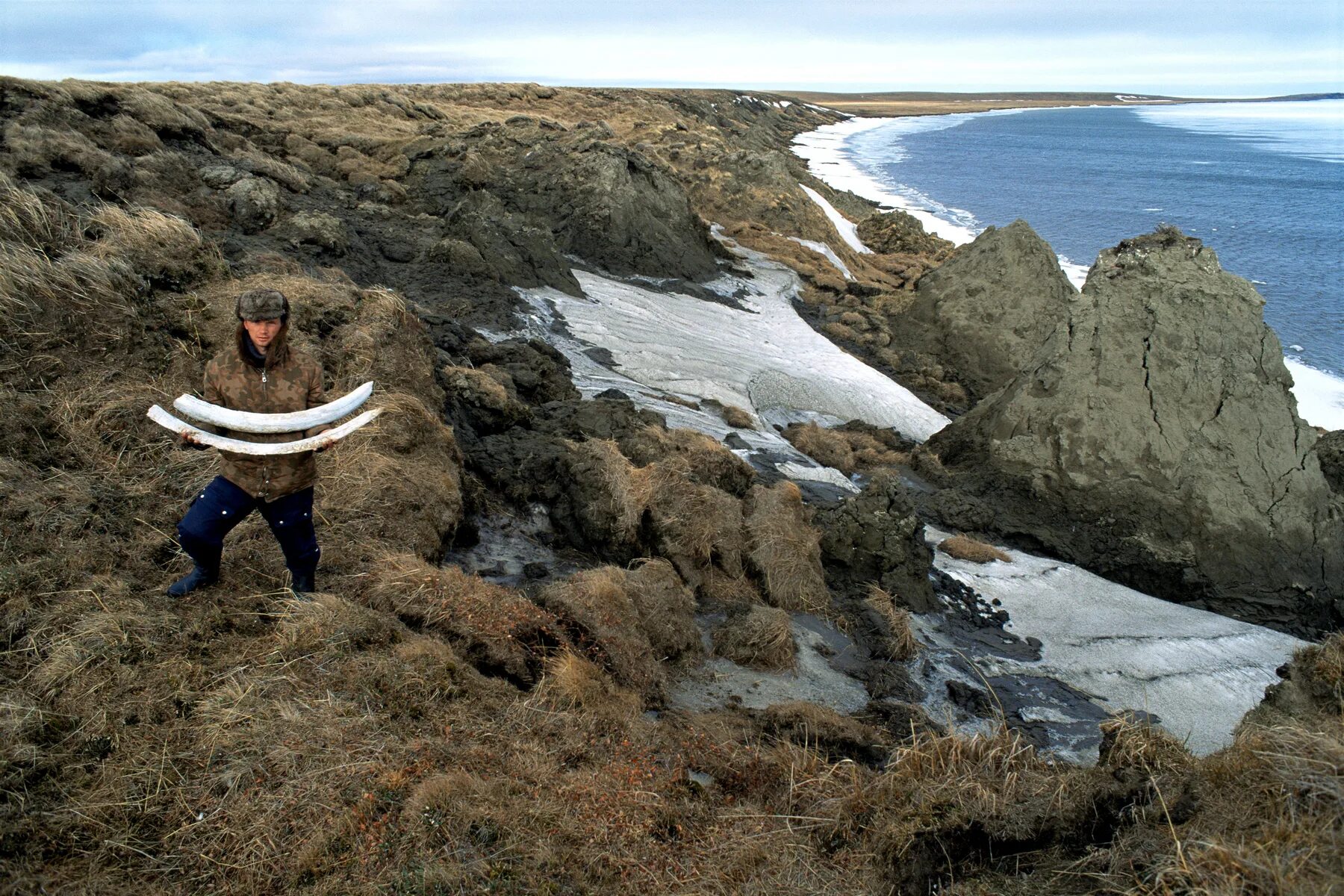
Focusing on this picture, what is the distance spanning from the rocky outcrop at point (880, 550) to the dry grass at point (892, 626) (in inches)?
8.5

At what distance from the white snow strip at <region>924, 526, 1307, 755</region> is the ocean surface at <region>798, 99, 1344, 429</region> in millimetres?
14735

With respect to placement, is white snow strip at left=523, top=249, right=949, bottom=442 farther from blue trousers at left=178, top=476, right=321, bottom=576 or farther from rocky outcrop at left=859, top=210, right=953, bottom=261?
rocky outcrop at left=859, top=210, right=953, bottom=261

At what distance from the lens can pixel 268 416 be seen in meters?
3.83

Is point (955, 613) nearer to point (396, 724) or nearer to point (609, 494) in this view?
point (609, 494)

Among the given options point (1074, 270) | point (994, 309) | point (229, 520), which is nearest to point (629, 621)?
point (229, 520)

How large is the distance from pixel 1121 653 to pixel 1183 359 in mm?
5272

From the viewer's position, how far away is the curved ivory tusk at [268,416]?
3746mm

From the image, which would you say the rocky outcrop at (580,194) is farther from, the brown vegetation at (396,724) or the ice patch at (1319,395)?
the ice patch at (1319,395)

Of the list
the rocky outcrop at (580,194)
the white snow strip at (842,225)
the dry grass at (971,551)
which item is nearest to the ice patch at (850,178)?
the white snow strip at (842,225)

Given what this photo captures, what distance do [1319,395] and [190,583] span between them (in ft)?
90.4

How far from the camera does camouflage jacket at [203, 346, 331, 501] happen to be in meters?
3.93

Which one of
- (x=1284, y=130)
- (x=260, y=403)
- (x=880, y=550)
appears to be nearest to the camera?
(x=260, y=403)

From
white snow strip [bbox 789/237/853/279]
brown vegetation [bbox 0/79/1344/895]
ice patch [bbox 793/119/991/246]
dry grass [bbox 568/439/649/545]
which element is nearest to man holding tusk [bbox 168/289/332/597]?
brown vegetation [bbox 0/79/1344/895]

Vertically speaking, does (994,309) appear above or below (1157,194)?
below
